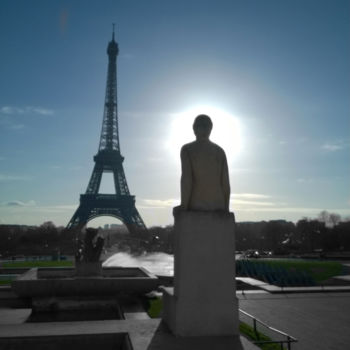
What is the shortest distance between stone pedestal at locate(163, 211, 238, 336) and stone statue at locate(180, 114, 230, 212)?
25 cm

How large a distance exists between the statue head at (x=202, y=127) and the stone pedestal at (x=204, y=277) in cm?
149

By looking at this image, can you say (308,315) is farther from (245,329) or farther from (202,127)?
(202,127)

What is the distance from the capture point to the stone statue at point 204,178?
693 centimetres

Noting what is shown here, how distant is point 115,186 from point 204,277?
64978 millimetres

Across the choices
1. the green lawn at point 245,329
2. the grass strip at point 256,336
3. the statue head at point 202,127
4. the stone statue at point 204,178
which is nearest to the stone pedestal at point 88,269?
the green lawn at point 245,329

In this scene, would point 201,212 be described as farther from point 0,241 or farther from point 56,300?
point 0,241

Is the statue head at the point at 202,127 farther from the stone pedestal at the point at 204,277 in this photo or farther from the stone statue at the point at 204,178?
the stone pedestal at the point at 204,277

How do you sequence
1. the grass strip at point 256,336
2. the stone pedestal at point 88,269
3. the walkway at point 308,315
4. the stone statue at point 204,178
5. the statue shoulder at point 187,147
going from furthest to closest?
the stone pedestal at point 88,269 < the walkway at point 308,315 < the grass strip at point 256,336 < the statue shoulder at point 187,147 < the stone statue at point 204,178

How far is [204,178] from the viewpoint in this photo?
6.97 meters

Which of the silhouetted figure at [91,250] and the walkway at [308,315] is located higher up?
the silhouetted figure at [91,250]

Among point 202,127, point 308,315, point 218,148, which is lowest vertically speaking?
point 308,315

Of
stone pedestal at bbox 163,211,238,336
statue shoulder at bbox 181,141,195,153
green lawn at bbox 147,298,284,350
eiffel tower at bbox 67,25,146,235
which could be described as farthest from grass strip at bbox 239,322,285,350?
eiffel tower at bbox 67,25,146,235

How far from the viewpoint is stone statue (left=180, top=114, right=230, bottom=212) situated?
6.93 m

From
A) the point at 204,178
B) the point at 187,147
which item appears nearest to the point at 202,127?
the point at 187,147
